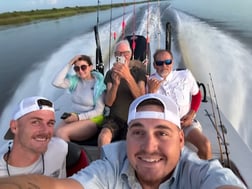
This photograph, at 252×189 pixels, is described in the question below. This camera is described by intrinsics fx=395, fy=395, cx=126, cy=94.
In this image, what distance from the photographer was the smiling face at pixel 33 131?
1.65 m

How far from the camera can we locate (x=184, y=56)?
7.72 meters

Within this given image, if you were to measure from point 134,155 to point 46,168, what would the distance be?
1.86ft

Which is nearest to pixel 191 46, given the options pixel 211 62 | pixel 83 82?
pixel 211 62

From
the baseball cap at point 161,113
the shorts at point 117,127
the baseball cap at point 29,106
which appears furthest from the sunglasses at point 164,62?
the baseball cap at point 161,113

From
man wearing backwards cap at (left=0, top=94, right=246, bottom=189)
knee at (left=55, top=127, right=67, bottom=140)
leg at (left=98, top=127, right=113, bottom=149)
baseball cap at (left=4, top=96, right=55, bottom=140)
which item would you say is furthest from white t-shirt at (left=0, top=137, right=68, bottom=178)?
knee at (left=55, top=127, right=67, bottom=140)

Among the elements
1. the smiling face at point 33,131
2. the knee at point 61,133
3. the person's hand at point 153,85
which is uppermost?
the smiling face at point 33,131

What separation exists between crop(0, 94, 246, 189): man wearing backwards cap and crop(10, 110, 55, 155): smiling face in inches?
16.1

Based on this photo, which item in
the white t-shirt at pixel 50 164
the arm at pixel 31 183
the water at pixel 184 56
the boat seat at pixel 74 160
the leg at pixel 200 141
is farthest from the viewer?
the water at pixel 184 56

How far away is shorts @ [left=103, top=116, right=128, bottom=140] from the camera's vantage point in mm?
2621

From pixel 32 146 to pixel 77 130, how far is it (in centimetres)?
104

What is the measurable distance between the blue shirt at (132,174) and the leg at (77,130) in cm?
132

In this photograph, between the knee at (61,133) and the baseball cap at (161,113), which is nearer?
the baseball cap at (161,113)

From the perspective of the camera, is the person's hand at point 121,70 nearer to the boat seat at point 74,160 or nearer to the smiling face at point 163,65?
the smiling face at point 163,65

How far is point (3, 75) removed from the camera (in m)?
7.53
